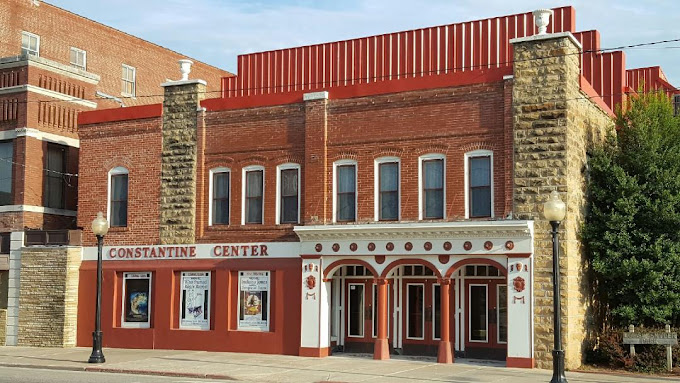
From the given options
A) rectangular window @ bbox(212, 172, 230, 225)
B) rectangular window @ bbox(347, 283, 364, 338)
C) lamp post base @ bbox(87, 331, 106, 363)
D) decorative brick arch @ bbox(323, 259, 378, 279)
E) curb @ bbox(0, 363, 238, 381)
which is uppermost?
rectangular window @ bbox(212, 172, 230, 225)

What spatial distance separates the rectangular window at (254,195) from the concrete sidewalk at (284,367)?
4.25 metres

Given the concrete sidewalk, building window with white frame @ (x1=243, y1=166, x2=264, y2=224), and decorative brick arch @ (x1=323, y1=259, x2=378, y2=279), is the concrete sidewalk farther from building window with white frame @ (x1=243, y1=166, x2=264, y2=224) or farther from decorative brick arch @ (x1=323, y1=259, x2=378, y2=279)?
building window with white frame @ (x1=243, y1=166, x2=264, y2=224)

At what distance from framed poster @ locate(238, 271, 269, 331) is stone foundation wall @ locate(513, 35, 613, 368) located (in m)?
8.39

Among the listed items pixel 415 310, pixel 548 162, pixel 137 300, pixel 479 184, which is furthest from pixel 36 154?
pixel 548 162

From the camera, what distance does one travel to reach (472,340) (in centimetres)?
2578

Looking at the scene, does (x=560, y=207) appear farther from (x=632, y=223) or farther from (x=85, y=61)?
(x=85, y=61)

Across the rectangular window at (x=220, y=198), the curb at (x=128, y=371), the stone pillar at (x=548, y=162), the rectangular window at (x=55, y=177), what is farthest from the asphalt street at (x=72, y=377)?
the rectangular window at (x=55, y=177)

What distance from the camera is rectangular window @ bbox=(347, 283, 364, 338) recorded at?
27594 mm

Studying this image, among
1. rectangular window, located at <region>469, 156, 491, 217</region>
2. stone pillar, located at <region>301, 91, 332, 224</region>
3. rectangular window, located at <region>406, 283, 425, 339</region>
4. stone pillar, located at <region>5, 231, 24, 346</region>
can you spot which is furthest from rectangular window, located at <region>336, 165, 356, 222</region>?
stone pillar, located at <region>5, 231, 24, 346</region>

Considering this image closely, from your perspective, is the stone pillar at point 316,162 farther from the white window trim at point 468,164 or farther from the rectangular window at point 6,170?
the rectangular window at point 6,170

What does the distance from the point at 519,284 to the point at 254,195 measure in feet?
29.8

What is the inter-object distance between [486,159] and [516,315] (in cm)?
433

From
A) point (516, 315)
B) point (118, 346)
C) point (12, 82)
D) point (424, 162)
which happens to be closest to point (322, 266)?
point (424, 162)

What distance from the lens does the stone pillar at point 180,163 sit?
29109mm
